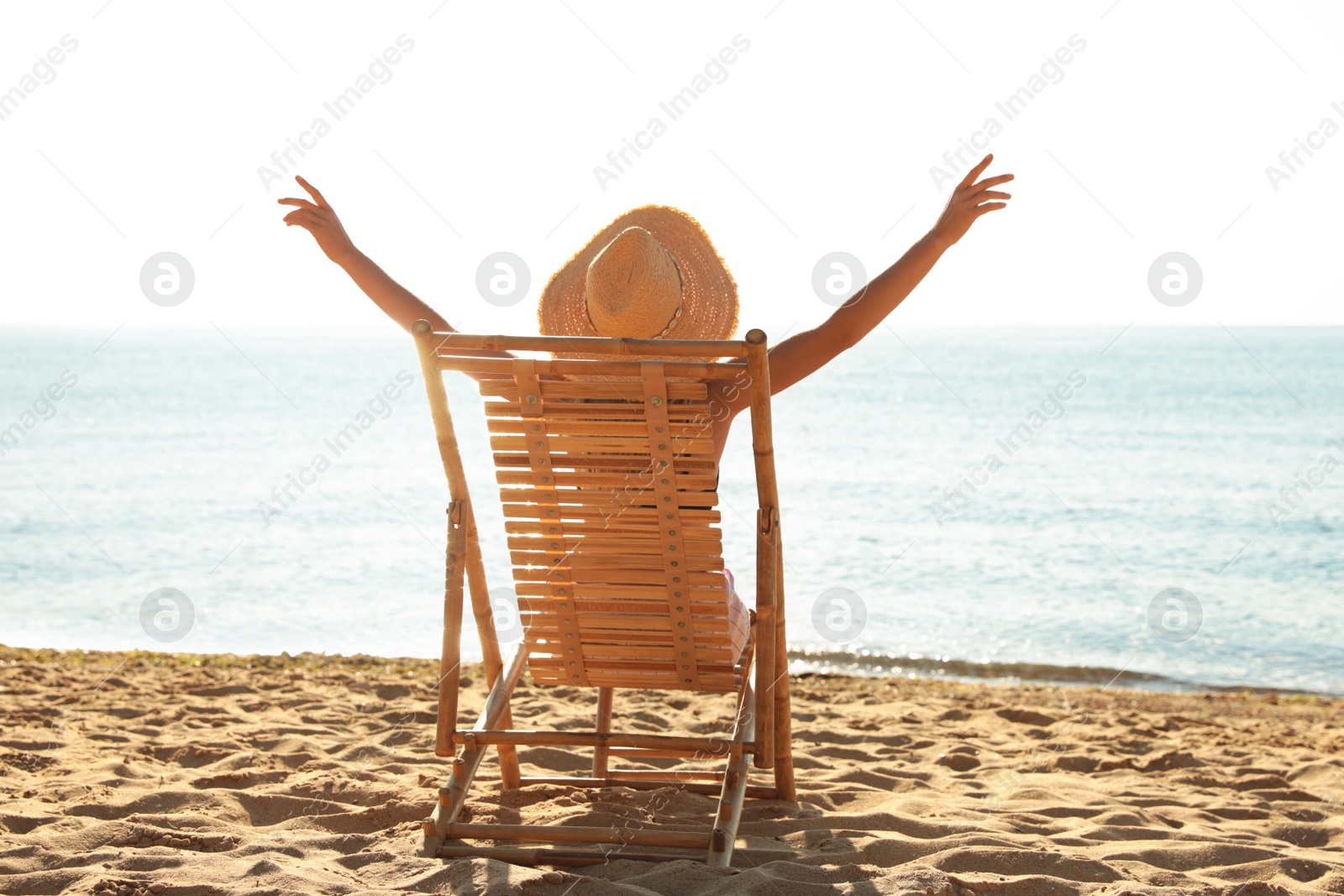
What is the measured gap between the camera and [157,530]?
1264cm

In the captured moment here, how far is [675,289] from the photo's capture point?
2906 mm

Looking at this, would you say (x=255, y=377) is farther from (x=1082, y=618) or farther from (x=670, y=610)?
(x=670, y=610)

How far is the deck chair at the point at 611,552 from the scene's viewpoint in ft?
8.77

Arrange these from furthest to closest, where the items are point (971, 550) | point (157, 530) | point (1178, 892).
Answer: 1. point (157, 530)
2. point (971, 550)
3. point (1178, 892)

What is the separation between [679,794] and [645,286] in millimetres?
1721

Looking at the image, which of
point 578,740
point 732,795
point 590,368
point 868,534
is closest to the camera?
point 590,368

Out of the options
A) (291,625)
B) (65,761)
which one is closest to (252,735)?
(65,761)

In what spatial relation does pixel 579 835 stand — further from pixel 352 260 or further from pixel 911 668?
pixel 911 668

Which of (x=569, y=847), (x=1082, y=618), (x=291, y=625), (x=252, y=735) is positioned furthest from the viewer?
(x=1082, y=618)

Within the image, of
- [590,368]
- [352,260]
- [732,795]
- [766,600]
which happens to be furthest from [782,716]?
[352,260]

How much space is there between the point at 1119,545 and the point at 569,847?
1081cm

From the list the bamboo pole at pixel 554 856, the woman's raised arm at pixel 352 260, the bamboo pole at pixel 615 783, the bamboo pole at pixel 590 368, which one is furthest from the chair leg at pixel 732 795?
the woman's raised arm at pixel 352 260

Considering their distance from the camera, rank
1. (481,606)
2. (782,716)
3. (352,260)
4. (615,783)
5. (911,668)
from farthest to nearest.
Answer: (911,668) → (615,783) → (782,716) → (352,260) → (481,606)

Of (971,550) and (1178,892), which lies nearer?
(1178,892)
